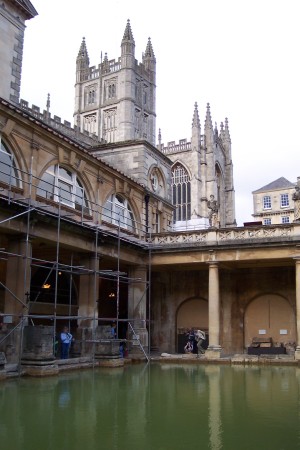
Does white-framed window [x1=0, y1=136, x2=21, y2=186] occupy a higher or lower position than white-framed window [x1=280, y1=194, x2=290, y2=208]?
lower

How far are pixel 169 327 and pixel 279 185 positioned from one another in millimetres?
51655

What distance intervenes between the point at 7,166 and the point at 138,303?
34.4 ft

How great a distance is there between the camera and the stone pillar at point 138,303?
2580cm


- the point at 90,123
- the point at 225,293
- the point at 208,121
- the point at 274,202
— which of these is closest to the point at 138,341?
the point at 225,293

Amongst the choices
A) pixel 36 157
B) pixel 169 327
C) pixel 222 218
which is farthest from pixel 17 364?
pixel 222 218

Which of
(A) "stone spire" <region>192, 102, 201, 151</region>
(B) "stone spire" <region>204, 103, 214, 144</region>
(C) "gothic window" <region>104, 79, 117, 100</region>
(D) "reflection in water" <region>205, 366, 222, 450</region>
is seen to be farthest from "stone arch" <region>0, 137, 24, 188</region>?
(C) "gothic window" <region>104, 79, 117, 100</region>

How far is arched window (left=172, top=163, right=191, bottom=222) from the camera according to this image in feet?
256

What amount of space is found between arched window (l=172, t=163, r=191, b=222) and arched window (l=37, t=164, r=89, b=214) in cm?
5430

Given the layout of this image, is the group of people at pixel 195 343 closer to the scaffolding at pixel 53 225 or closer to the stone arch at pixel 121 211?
the scaffolding at pixel 53 225

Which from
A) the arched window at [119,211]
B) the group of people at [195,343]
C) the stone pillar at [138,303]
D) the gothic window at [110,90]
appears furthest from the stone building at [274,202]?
the stone pillar at [138,303]

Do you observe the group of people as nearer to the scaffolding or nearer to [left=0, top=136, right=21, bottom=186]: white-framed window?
the scaffolding

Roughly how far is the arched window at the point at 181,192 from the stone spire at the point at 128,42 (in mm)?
26266

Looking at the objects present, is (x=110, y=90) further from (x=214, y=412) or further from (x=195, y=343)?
(x=214, y=412)

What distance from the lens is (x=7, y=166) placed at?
19.3m
